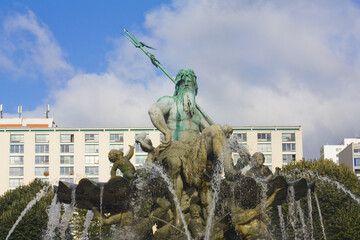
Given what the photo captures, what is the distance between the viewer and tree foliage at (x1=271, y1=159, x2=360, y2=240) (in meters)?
38.4

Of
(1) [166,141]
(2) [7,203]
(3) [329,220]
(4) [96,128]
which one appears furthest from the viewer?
(4) [96,128]

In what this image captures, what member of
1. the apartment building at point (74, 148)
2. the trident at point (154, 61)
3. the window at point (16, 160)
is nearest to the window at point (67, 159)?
the apartment building at point (74, 148)

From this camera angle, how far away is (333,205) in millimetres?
41688

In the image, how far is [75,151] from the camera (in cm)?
8738

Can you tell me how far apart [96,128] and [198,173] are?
2868 inches

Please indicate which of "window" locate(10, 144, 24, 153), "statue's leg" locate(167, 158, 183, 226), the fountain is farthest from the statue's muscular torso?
"window" locate(10, 144, 24, 153)

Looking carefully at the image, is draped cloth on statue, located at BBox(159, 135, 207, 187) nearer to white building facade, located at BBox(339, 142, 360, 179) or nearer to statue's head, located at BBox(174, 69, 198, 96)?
statue's head, located at BBox(174, 69, 198, 96)

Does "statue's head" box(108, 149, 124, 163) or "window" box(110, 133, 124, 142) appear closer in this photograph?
"statue's head" box(108, 149, 124, 163)

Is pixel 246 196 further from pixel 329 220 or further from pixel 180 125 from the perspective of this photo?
pixel 329 220

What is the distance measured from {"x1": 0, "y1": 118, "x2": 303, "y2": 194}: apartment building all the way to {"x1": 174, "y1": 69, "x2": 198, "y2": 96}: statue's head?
224ft

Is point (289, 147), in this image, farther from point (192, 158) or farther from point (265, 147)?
point (192, 158)

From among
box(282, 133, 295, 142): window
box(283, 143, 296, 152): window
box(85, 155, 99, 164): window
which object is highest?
box(282, 133, 295, 142): window

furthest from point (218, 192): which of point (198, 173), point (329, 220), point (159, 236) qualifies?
point (329, 220)

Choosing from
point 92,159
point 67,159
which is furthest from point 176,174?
point 67,159
